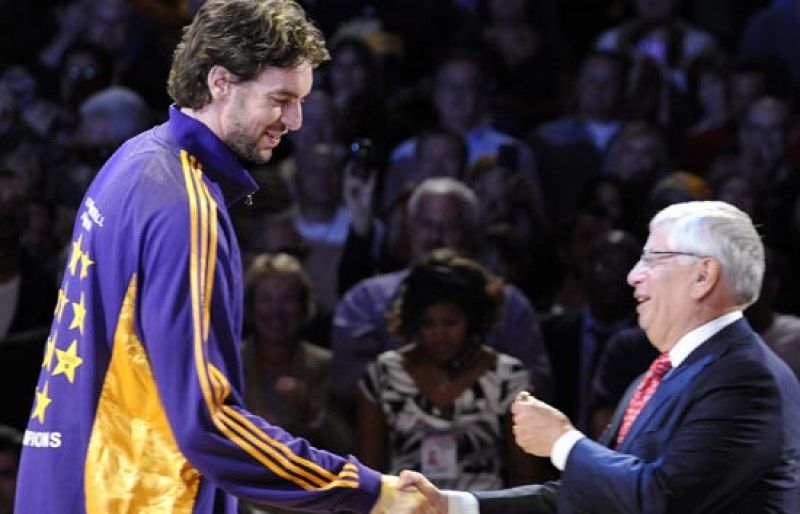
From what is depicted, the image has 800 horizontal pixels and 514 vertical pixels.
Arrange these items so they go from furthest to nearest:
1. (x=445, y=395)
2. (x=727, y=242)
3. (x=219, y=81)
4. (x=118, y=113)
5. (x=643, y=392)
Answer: (x=118, y=113) → (x=445, y=395) → (x=643, y=392) → (x=727, y=242) → (x=219, y=81)

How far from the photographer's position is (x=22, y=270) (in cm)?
705

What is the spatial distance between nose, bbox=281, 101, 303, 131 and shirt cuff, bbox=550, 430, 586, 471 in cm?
91

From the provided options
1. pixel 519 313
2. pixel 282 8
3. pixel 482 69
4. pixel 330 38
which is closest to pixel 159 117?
pixel 330 38

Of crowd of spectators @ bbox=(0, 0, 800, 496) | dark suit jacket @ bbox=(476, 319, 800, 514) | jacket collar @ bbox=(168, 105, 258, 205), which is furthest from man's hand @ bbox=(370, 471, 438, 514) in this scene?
crowd of spectators @ bbox=(0, 0, 800, 496)

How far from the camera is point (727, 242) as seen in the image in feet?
11.9

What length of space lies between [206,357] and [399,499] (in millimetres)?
553

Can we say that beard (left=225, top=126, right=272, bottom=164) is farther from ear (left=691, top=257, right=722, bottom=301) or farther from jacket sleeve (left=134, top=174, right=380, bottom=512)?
ear (left=691, top=257, right=722, bottom=301)

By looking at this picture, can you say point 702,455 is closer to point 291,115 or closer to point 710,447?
point 710,447

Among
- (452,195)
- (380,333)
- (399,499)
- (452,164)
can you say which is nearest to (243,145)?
(399,499)

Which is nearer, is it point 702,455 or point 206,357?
point 206,357

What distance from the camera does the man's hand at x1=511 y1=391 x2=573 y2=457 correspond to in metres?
3.71

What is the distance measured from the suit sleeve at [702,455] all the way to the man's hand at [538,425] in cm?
10

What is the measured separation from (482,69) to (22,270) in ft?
8.95

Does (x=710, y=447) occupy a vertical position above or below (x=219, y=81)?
below
